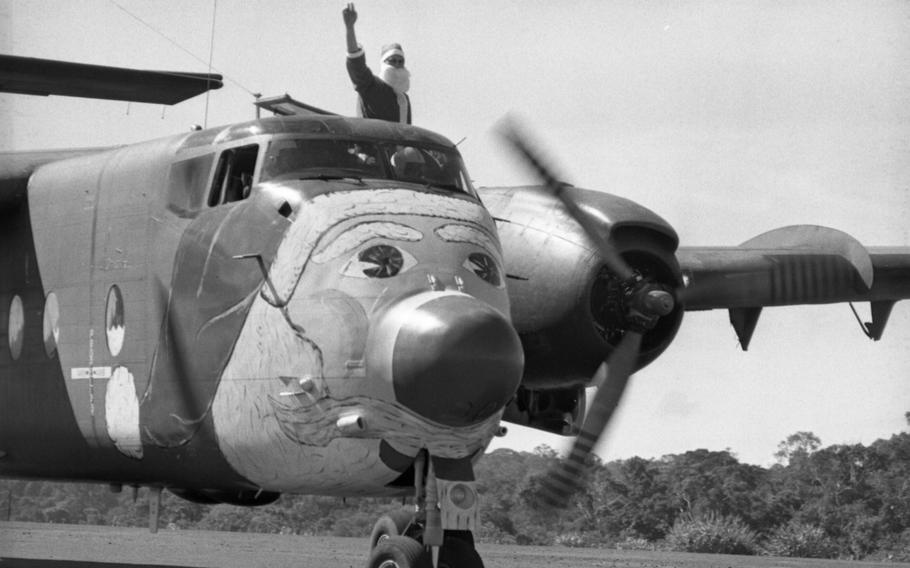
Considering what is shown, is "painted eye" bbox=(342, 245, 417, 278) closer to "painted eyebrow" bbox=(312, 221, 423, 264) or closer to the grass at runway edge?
"painted eyebrow" bbox=(312, 221, 423, 264)

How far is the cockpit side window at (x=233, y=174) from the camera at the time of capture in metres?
Result: 10.9

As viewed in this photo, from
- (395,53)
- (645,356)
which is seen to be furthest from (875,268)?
(395,53)

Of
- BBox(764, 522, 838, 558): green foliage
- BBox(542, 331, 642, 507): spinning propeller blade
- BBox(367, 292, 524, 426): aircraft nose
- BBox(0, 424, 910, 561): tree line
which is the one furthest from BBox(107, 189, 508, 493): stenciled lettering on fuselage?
BBox(764, 522, 838, 558): green foliage

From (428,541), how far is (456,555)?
489mm

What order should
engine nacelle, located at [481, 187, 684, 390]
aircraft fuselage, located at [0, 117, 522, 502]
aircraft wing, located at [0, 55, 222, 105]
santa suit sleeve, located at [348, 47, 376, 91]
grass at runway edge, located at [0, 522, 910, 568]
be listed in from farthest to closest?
grass at runway edge, located at [0, 522, 910, 568]
aircraft wing, located at [0, 55, 222, 105]
santa suit sleeve, located at [348, 47, 376, 91]
engine nacelle, located at [481, 187, 684, 390]
aircraft fuselage, located at [0, 117, 522, 502]

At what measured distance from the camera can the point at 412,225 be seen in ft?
32.7

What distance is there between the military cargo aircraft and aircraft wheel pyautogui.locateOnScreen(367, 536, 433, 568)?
2cm

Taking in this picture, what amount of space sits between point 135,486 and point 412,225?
439cm

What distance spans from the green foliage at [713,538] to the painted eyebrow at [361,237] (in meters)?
17.0

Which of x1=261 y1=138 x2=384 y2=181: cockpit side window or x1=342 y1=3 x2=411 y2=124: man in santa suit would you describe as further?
x1=342 y1=3 x2=411 y2=124: man in santa suit

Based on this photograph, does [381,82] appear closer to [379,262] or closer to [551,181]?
[551,181]

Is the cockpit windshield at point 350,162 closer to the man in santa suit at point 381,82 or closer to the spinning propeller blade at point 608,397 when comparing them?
the man in santa suit at point 381,82

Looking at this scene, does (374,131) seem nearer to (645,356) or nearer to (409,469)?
(409,469)

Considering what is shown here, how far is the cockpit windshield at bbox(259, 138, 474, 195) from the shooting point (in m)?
10.6
